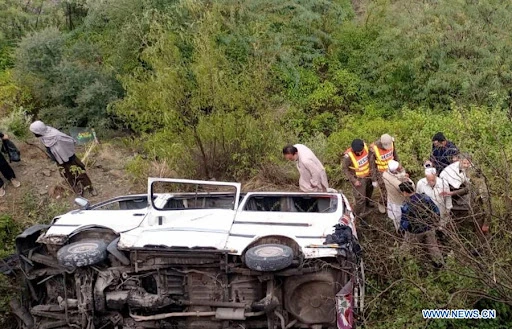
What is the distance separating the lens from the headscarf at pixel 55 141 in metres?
8.17

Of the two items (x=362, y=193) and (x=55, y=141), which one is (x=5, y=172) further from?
(x=362, y=193)

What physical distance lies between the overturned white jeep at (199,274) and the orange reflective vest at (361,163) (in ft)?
4.62

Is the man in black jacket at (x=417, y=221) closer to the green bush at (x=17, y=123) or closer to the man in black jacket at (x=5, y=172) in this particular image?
the man in black jacket at (x=5, y=172)

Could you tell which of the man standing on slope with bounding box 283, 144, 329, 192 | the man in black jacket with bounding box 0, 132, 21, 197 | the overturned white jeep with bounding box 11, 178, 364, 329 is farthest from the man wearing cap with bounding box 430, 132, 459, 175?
the man in black jacket with bounding box 0, 132, 21, 197

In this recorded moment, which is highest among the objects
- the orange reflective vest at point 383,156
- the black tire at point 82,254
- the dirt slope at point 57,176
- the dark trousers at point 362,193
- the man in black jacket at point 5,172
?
the black tire at point 82,254

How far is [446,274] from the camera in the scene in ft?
16.9

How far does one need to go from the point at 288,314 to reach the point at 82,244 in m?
2.27

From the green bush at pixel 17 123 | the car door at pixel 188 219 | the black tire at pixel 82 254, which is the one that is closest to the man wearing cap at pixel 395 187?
the car door at pixel 188 219

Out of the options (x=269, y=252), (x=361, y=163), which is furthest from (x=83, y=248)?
(x=361, y=163)

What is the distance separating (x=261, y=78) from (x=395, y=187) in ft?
10.5

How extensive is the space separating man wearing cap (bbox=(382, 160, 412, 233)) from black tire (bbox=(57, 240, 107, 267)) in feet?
11.1

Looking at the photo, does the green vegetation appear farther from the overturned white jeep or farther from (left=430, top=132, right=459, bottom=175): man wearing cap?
the overturned white jeep

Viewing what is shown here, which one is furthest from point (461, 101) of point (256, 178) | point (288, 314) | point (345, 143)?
point (288, 314)

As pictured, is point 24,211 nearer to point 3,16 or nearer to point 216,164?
point 216,164
